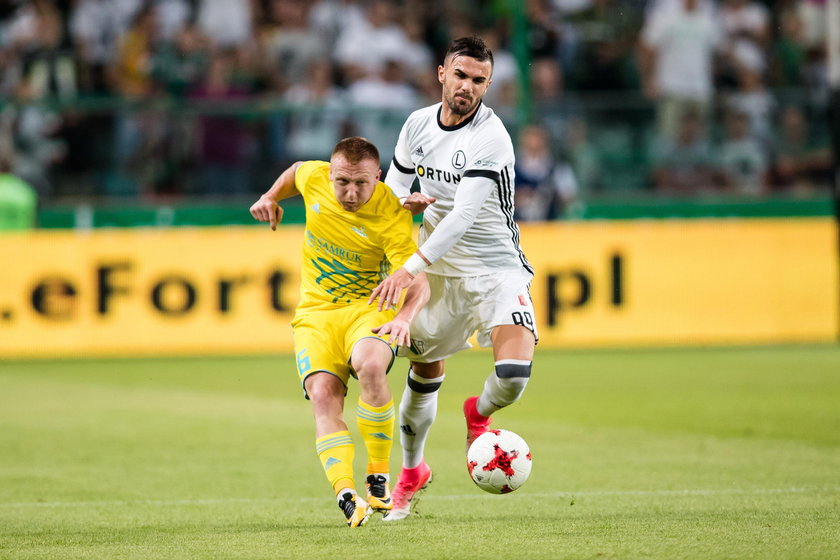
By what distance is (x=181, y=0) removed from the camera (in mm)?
18156

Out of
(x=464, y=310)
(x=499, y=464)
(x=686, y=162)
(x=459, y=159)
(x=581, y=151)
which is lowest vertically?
(x=499, y=464)

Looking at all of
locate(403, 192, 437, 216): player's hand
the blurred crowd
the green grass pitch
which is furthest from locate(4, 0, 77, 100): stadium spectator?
locate(403, 192, 437, 216): player's hand

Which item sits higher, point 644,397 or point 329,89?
point 329,89

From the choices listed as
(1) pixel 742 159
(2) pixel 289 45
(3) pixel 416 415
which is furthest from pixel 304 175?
(2) pixel 289 45

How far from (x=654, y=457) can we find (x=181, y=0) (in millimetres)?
11748

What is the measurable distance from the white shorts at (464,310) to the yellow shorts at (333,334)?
55 cm

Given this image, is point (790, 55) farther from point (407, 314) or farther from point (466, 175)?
point (407, 314)

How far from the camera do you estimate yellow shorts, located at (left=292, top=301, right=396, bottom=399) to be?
6.33m

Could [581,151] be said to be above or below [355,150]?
below

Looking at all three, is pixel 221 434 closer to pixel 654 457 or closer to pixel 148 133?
pixel 654 457

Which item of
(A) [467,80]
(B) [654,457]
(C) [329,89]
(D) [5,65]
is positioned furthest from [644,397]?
(D) [5,65]

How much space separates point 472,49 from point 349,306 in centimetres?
133

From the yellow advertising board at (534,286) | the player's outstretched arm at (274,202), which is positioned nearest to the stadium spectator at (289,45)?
the yellow advertising board at (534,286)

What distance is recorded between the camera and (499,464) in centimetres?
645
